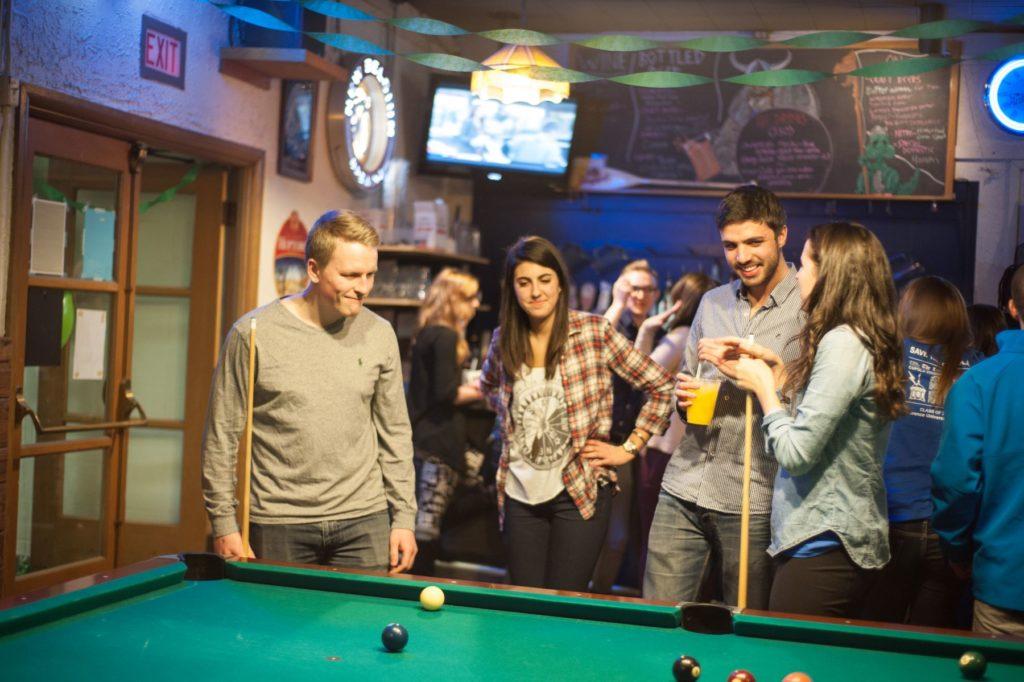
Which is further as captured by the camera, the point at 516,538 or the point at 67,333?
the point at 67,333

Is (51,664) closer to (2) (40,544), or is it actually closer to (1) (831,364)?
(1) (831,364)

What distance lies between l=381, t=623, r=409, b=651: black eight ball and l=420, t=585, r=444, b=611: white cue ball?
11.9 inches

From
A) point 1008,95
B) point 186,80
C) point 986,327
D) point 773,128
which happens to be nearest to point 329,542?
point 186,80

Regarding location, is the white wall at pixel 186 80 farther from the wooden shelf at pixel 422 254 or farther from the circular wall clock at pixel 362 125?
the wooden shelf at pixel 422 254

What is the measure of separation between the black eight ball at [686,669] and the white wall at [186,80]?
9.73 feet

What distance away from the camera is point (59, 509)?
4.40 metres

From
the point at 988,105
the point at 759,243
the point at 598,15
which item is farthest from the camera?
the point at 598,15

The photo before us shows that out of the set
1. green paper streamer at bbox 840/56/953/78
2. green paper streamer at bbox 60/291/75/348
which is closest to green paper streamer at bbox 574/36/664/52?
green paper streamer at bbox 840/56/953/78

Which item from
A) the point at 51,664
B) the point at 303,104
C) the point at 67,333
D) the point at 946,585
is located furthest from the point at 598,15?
the point at 51,664

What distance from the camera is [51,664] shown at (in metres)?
1.87

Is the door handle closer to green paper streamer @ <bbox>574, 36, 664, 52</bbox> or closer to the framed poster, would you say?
the framed poster

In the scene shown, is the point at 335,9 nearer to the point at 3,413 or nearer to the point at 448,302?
the point at 3,413

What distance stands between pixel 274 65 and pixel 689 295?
7.46 feet

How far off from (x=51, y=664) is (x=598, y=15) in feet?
20.1
